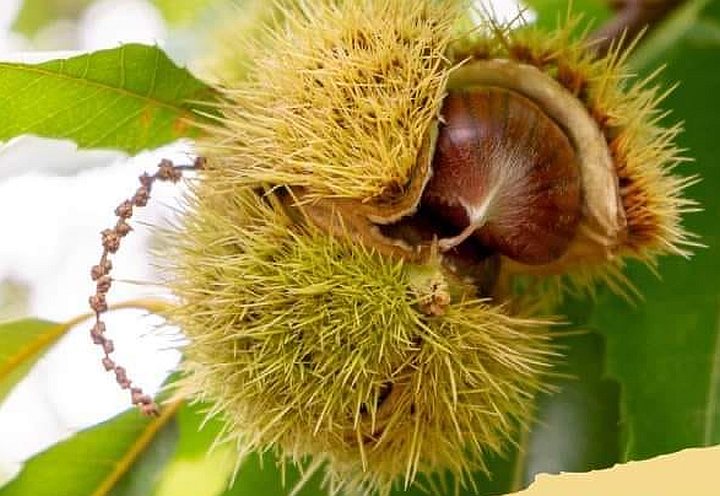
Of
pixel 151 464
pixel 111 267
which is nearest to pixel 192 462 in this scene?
pixel 151 464

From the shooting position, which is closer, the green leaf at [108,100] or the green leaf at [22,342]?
the green leaf at [108,100]

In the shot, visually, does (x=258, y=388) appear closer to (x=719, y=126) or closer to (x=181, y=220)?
(x=181, y=220)

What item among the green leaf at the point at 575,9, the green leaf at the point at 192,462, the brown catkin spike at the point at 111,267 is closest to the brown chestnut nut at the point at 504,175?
the brown catkin spike at the point at 111,267

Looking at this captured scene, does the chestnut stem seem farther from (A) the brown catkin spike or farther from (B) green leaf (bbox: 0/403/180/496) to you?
(B) green leaf (bbox: 0/403/180/496)

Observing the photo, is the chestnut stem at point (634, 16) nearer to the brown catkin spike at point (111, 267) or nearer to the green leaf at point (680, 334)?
the green leaf at point (680, 334)

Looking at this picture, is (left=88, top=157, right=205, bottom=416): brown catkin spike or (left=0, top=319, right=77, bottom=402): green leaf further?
(left=0, top=319, right=77, bottom=402): green leaf

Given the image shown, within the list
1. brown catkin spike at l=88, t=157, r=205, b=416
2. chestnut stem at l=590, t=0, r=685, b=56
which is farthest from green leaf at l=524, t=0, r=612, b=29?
brown catkin spike at l=88, t=157, r=205, b=416

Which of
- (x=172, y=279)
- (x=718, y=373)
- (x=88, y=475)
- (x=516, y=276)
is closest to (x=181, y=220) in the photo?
(x=172, y=279)
